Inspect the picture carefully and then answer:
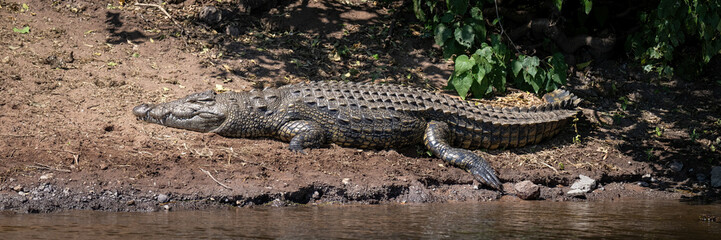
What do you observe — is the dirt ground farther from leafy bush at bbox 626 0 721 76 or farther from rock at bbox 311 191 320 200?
leafy bush at bbox 626 0 721 76

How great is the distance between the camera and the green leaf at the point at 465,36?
816cm

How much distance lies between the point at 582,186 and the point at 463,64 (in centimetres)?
214

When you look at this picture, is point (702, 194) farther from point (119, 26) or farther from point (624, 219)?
point (119, 26)

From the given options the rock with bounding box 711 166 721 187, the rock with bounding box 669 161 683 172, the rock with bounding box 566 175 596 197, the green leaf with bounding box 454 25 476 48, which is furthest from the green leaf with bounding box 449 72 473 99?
the rock with bounding box 711 166 721 187

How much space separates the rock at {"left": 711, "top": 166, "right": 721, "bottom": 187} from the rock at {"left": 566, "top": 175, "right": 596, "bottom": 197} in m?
1.29

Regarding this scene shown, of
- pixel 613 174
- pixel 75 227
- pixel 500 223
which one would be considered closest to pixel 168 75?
pixel 75 227

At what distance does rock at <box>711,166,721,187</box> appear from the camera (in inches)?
267

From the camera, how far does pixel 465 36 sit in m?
8.20

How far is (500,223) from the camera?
502cm

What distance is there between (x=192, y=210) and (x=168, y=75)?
310 cm

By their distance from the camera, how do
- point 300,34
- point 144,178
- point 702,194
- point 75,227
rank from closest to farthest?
point 75,227, point 144,178, point 702,194, point 300,34

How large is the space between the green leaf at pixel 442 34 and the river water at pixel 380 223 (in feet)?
9.95

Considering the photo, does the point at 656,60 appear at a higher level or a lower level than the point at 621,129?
higher

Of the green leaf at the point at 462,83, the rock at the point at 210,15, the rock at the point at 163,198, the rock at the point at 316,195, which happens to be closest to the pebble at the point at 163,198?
the rock at the point at 163,198
